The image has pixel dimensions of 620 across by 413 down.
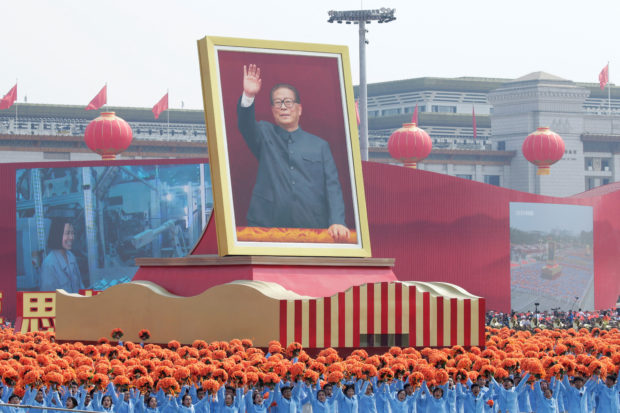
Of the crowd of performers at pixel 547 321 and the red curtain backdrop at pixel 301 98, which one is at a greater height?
the red curtain backdrop at pixel 301 98

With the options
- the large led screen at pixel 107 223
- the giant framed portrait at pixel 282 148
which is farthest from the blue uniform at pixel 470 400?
the large led screen at pixel 107 223

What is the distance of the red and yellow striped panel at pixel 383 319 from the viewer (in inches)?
1122

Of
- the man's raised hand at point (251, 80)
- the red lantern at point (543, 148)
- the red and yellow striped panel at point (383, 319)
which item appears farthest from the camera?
the red lantern at point (543, 148)

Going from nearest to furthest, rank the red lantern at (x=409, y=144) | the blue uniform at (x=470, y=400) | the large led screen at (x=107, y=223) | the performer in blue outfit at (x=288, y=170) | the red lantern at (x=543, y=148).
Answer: the blue uniform at (x=470, y=400) → the performer in blue outfit at (x=288, y=170) → the large led screen at (x=107, y=223) → the red lantern at (x=409, y=144) → the red lantern at (x=543, y=148)

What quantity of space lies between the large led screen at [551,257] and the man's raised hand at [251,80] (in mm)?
21680

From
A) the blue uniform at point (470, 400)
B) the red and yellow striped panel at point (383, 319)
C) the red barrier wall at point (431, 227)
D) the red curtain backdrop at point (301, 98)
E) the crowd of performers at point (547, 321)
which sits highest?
the red curtain backdrop at point (301, 98)

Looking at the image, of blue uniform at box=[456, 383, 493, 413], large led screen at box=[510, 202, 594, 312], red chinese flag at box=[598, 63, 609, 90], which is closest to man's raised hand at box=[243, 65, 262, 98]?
blue uniform at box=[456, 383, 493, 413]

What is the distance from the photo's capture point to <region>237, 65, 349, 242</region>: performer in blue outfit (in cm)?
3225

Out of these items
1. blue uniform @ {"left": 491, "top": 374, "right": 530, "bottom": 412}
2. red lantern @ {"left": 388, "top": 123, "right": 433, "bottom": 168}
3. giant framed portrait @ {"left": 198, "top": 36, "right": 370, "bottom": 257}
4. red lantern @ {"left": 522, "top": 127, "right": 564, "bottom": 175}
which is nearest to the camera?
blue uniform @ {"left": 491, "top": 374, "right": 530, "bottom": 412}

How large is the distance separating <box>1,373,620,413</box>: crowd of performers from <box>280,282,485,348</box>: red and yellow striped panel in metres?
5.77

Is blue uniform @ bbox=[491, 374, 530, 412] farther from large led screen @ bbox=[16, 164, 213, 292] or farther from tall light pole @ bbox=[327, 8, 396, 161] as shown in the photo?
tall light pole @ bbox=[327, 8, 396, 161]

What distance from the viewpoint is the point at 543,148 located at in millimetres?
59062

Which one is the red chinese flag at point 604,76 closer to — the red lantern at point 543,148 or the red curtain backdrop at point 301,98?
the red lantern at point 543,148

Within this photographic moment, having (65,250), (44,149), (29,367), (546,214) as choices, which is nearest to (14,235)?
(65,250)
